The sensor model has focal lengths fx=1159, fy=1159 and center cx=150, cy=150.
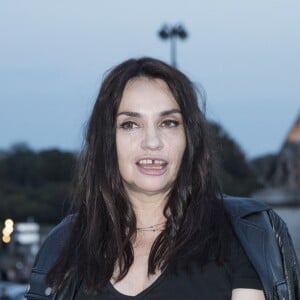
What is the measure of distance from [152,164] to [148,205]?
200 mm

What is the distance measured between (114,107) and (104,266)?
542 mm

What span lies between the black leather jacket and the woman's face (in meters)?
0.24

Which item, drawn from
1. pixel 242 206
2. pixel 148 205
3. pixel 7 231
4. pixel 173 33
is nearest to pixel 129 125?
pixel 148 205

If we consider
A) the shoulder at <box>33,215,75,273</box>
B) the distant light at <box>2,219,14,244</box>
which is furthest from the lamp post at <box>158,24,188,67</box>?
the shoulder at <box>33,215,75,273</box>

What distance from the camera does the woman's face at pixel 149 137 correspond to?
3.84 meters

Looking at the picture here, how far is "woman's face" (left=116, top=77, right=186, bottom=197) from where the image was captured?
12.6 ft

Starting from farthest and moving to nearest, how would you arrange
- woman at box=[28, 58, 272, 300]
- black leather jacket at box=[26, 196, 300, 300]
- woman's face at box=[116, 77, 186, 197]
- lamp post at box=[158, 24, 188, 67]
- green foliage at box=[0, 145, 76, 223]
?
1. green foliage at box=[0, 145, 76, 223]
2. lamp post at box=[158, 24, 188, 67]
3. woman's face at box=[116, 77, 186, 197]
4. woman at box=[28, 58, 272, 300]
5. black leather jacket at box=[26, 196, 300, 300]

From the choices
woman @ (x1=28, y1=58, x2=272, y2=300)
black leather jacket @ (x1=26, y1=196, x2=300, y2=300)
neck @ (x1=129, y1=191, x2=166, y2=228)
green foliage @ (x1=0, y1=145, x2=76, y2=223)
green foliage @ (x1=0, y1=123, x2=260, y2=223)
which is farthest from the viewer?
green foliage @ (x1=0, y1=145, x2=76, y2=223)

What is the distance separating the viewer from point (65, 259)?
13.0 feet

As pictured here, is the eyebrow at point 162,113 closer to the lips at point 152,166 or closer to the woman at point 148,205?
the woman at point 148,205

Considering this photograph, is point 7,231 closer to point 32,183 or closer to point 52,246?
point 52,246

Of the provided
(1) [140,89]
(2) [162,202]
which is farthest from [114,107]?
(2) [162,202]

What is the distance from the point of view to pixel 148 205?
3994 millimetres

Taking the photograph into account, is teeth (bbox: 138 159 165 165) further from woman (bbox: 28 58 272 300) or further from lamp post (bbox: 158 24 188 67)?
lamp post (bbox: 158 24 188 67)
